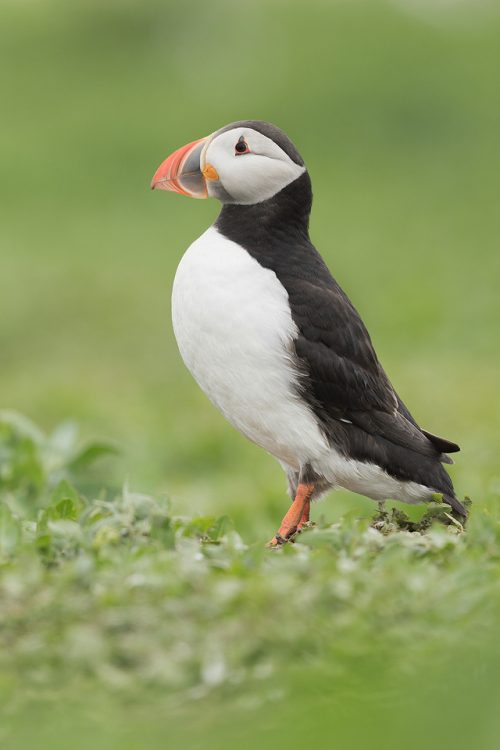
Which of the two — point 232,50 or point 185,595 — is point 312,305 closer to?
point 185,595

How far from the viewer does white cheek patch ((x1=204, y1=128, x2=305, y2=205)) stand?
5.26 metres

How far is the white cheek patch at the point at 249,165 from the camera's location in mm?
5262

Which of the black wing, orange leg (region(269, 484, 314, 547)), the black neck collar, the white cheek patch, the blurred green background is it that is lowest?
orange leg (region(269, 484, 314, 547))

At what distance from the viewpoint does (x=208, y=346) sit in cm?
512

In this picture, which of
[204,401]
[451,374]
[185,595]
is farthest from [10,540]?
[451,374]

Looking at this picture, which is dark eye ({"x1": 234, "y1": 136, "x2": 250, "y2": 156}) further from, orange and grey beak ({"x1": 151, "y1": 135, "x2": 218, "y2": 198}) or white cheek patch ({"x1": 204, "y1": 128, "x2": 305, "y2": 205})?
orange and grey beak ({"x1": 151, "y1": 135, "x2": 218, "y2": 198})

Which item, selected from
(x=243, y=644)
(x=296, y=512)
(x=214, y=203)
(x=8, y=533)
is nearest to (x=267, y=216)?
(x=296, y=512)

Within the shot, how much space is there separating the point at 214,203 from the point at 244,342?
17500 mm

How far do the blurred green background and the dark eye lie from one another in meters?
3.20

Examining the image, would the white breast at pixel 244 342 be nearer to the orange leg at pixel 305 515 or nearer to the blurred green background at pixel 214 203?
the orange leg at pixel 305 515

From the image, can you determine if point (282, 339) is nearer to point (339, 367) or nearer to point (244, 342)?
point (244, 342)

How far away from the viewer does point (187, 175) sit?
532 cm

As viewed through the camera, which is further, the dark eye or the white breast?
the dark eye

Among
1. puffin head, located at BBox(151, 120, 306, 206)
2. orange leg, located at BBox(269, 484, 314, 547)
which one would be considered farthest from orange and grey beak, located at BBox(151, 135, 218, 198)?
orange leg, located at BBox(269, 484, 314, 547)
